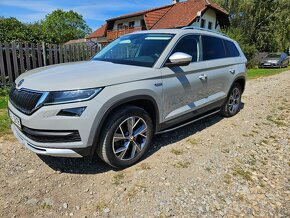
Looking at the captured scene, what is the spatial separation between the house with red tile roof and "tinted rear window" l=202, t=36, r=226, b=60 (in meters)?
20.5

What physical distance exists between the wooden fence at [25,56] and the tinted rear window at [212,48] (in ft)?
18.9

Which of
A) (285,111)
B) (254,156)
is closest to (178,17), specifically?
(285,111)

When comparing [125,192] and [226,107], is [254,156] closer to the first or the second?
[226,107]

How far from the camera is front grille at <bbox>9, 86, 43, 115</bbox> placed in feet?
9.31

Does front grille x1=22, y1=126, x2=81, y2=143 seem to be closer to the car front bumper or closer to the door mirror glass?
the car front bumper

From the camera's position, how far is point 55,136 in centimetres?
284

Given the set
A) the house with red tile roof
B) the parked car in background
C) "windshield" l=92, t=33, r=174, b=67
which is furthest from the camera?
the house with red tile roof

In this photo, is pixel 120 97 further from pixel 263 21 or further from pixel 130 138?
pixel 263 21

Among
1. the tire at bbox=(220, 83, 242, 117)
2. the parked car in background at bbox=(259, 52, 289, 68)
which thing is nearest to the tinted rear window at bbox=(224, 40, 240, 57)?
the tire at bbox=(220, 83, 242, 117)

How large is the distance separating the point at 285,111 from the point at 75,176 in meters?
5.71

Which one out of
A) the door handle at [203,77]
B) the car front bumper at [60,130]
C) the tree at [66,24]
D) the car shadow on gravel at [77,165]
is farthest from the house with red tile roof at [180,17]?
the tree at [66,24]

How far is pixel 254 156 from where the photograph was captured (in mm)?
3969

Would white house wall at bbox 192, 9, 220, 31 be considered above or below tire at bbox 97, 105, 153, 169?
above

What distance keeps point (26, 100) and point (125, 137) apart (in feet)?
4.17
